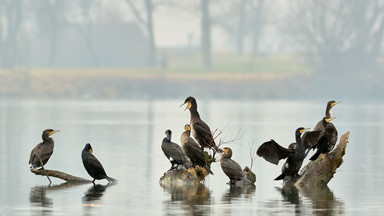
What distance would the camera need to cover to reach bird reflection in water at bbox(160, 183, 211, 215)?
48.5ft

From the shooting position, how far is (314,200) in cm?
1593

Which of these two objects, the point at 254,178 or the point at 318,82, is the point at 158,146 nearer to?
the point at 254,178

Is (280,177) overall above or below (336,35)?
below

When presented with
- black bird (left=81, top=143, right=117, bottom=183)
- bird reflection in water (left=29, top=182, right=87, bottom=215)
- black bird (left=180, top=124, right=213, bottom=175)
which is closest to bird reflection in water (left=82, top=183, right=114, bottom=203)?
black bird (left=81, top=143, right=117, bottom=183)

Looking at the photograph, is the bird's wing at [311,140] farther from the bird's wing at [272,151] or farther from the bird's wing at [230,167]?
the bird's wing at [230,167]

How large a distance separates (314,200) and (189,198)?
6.83 ft

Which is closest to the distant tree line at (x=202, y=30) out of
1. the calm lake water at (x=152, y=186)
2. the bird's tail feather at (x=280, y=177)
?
Result: the calm lake water at (x=152, y=186)

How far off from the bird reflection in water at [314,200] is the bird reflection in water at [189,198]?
1396mm

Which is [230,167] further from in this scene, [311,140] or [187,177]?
[311,140]

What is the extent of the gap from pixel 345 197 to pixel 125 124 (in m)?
27.8

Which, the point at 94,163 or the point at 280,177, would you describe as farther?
the point at 280,177

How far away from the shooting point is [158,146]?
30.3 metres

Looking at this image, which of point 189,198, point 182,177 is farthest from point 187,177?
point 189,198

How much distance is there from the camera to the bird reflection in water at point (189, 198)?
14789 mm
